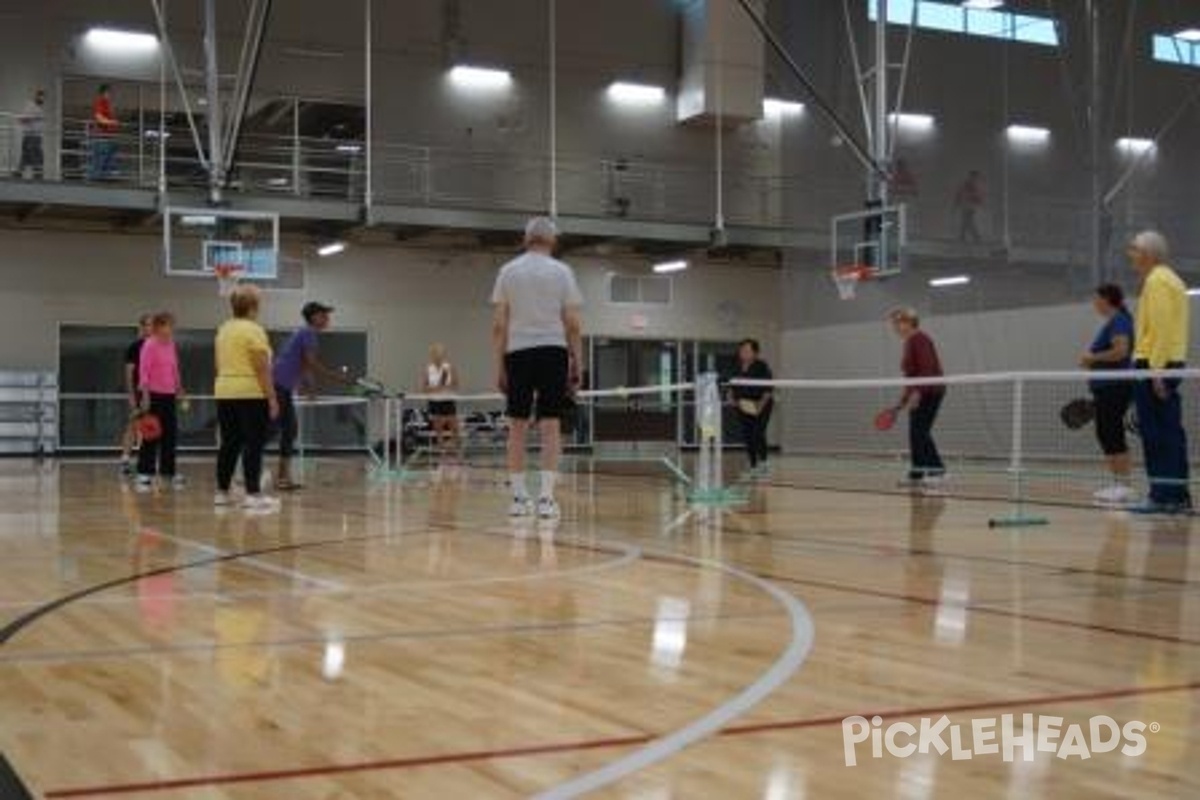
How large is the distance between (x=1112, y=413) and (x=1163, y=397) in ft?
3.59

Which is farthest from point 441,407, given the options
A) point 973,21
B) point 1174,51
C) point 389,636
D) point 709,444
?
point 389,636

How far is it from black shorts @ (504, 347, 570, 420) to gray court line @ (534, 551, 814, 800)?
3.91 metres

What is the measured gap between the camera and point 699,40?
30.9m

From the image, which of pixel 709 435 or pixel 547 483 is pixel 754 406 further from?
pixel 547 483

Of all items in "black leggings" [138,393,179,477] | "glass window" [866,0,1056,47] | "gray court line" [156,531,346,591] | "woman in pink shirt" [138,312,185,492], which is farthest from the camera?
"glass window" [866,0,1056,47]

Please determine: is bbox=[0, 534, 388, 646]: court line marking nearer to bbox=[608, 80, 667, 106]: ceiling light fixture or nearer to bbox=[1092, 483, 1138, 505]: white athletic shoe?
bbox=[1092, 483, 1138, 505]: white athletic shoe

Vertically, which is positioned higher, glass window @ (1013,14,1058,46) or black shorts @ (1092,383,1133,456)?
glass window @ (1013,14,1058,46)

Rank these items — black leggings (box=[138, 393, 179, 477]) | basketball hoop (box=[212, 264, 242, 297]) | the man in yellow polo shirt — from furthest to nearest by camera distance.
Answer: basketball hoop (box=[212, 264, 242, 297]), black leggings (box=[138, 393, 179, 477]), the man in yellow polo shirt

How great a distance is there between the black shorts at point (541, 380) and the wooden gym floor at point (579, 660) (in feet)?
2.94

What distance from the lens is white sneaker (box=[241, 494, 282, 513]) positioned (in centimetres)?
1053

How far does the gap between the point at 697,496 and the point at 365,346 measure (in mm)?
19100

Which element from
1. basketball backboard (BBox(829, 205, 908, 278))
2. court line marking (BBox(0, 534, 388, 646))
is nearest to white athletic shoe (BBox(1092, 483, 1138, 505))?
court line marking (BBox(0, 534, 388, 646))

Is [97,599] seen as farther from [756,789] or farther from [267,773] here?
[756,789]

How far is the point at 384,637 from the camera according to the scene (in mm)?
4586
